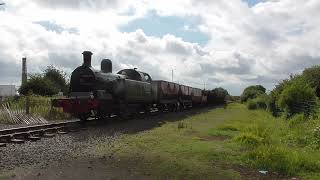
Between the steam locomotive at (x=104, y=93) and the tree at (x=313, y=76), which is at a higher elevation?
the tree at (x=313, y=76)

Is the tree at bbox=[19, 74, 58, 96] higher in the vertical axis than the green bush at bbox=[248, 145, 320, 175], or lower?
higher

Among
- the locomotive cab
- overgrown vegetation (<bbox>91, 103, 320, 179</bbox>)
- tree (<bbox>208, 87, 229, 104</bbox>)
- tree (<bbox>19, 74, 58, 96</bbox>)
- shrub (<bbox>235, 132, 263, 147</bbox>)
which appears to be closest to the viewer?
overgrown vegetation (<bbox>91, 103, 320, 179</bbox>)

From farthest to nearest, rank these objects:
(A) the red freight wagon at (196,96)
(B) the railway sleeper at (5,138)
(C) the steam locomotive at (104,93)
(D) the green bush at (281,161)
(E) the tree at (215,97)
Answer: (E) the tree at (215,97) < (A) the red freight wagon at (196,96) < (C) the steam locomotive at (104,93) < (B) the railway sleeper at (5,138) < (D) the green bush at (281,161)

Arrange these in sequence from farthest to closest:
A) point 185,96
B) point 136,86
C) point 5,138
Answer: point 185,96 < point 136,86 < point 5,138

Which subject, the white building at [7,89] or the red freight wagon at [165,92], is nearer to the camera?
the red freight wagon at [165,92]

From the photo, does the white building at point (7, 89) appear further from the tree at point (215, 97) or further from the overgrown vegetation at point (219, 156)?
the overgrown vegetation at point (219, 156)

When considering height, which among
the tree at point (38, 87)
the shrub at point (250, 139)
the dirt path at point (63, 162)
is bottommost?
the dirt path at point (63, 162)

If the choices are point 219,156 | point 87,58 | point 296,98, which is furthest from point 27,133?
point 296,98

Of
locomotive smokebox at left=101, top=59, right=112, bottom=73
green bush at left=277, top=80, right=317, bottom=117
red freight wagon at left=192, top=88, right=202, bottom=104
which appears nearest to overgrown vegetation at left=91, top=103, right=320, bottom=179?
locomotive smokebox at left=101, top=59, right=112, bottom=73

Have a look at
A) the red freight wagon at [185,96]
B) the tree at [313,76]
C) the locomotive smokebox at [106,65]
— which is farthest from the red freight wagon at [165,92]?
the tree at [313,76]

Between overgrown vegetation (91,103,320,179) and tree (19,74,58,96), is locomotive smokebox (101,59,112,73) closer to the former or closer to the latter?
overgrown vegetation (91,103,320,179)

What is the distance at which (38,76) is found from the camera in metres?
58.6

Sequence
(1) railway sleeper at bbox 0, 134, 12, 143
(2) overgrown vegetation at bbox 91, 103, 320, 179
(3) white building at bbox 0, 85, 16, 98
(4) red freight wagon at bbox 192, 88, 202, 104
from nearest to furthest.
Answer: (2) overgrown vegetation at bbox 91, 103, 320, 179
(1) railway sleeper at bbox 0, 134, 12, 143
(4) red freight wagon at bbox 192, 88, 202, 104
(3) white building at bbox 0, 85, 16, 98

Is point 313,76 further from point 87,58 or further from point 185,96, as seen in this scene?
point 87,58
